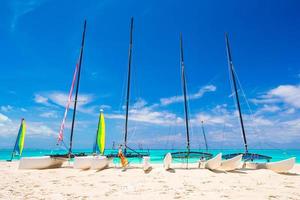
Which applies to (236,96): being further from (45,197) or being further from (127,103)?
(45,197)

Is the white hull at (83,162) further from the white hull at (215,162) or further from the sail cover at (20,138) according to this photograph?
the sail cover at (20,138)

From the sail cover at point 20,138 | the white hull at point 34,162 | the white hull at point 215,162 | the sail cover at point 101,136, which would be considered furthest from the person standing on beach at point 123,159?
the sail cover at point 20,138

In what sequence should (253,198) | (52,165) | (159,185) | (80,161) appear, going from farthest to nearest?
(52,165), (80,161), (159,185), (253,198)

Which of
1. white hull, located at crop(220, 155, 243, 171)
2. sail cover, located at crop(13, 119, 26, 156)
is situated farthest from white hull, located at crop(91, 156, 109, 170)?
sail cover, located at crop(13, 119, 26, 156)

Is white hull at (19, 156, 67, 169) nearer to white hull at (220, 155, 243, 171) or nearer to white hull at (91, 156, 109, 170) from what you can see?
white hull at (91, 156, 109, 170)

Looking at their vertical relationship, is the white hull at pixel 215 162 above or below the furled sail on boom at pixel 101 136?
below

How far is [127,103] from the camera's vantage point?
78.5 feet

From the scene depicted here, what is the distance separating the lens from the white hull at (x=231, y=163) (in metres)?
16.6

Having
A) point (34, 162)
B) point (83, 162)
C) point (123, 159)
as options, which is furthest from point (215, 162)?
point (34, 162)

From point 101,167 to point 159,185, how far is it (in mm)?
8579

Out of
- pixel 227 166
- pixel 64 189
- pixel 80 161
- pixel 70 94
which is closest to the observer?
pixel 64 189

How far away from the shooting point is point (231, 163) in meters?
16.7

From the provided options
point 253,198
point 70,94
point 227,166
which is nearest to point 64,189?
point 253,198

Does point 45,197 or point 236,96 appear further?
point 236,96
